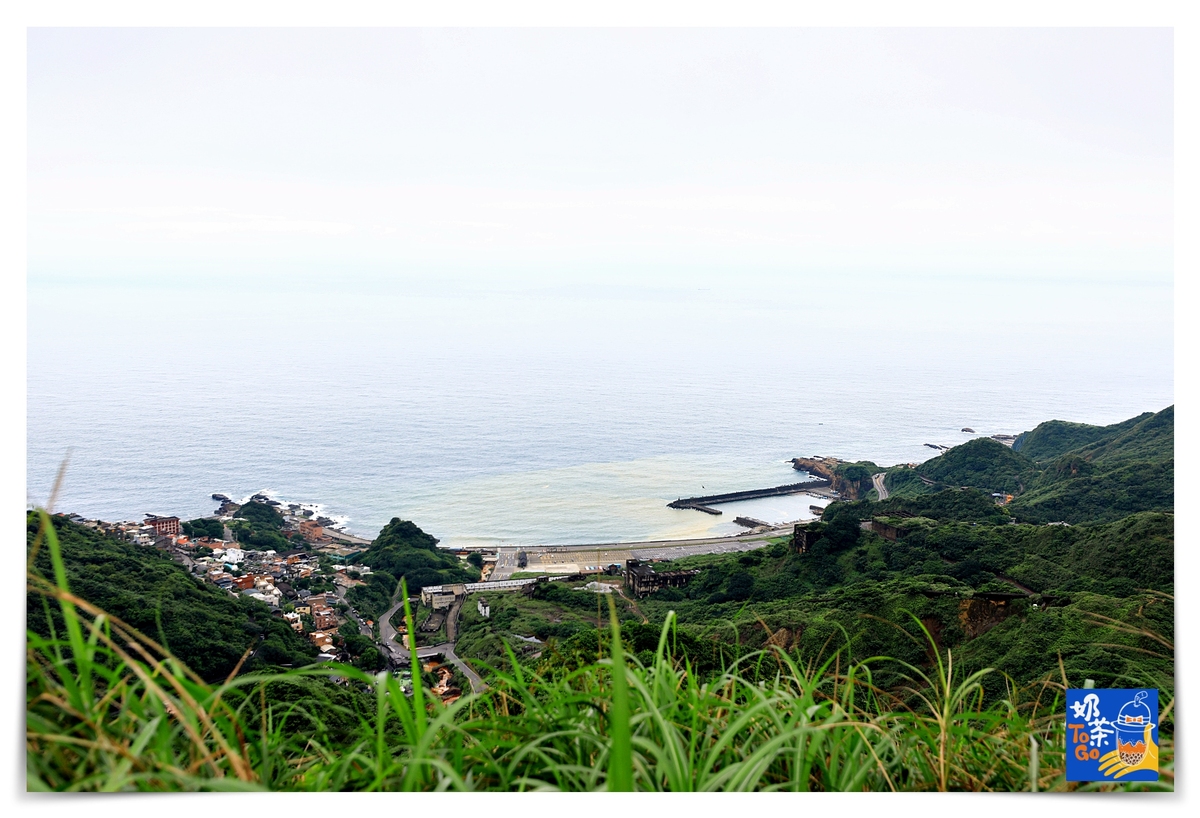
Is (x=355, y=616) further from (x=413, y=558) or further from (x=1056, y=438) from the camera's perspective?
(x=1056, y=438)

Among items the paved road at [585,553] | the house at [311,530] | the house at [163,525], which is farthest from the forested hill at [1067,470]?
the house at [163,525]

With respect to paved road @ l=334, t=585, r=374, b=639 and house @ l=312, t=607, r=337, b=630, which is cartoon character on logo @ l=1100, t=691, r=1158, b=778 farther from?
house @ l=312, t=607, r=337, b=630

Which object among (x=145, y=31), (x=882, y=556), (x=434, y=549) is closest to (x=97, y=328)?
(x=145, y=31)

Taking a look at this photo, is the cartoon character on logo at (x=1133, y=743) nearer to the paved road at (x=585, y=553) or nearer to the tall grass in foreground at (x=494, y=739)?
the tall grass in foreground at (x=494, y=739)

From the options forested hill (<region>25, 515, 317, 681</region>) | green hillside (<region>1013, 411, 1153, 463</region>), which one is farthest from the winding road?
green hillside (<region>1013, 411, 1153, 463</region>)

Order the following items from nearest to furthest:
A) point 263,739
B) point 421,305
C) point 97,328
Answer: point 263,739 → point 97,328 → point 421,305

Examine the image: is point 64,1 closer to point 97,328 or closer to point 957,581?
point 97,328

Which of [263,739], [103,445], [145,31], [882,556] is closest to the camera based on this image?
[263,739]
